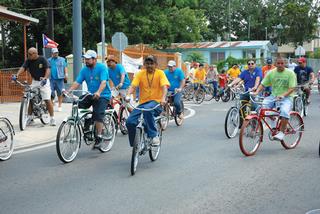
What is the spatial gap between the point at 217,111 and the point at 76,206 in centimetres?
1191

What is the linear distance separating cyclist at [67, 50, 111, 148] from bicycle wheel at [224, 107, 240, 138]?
295 cm

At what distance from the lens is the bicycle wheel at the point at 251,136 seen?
846 cm

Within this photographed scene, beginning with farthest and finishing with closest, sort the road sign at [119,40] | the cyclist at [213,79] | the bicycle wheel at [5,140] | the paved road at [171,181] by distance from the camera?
the cyclist at [213,79] → the road sign at [119,40] → the bicycle wheel at [5,140] → the paved road at [171,181]

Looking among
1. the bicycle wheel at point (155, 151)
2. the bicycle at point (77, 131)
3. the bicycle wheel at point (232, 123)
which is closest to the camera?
the bicycle at point (77, 131)

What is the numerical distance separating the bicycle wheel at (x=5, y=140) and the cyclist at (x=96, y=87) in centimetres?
118

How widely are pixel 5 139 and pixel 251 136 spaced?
411cm

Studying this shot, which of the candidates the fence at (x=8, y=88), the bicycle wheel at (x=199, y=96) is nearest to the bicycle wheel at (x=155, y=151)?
the fence at (x=8, y=88)

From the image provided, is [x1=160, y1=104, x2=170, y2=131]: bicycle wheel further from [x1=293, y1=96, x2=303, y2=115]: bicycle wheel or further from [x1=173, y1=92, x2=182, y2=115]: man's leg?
[x1=293, y1=96, x2=303, y2=115]: bicycle wheel

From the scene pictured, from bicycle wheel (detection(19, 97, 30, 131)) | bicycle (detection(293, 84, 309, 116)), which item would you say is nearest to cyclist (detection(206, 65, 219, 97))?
bicycle (detection(293, 84, 309, 116))

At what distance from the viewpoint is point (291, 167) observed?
25.2 feet

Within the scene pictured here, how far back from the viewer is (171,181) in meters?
6.75

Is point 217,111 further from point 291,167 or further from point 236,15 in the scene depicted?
point 236,15

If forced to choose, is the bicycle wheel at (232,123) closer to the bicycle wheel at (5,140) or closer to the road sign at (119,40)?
the bicycle wheel at (5,140)

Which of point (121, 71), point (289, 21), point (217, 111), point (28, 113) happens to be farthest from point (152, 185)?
point (289, 21)
